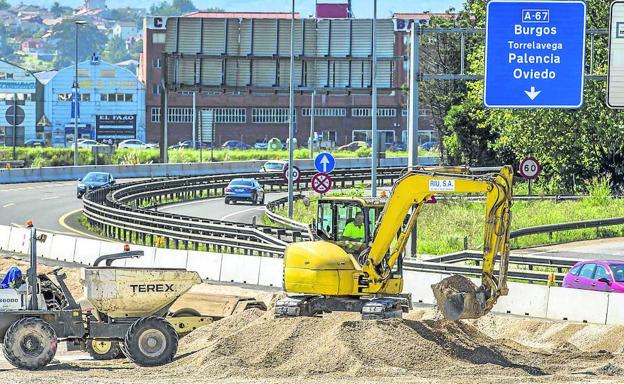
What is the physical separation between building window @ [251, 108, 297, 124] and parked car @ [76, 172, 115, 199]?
66602 mm

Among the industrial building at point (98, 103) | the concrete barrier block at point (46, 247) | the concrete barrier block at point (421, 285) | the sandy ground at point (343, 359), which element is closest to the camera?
the sandy ground at point (343, 359)

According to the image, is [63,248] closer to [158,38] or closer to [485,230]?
[485,230]

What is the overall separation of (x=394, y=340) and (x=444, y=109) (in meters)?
58.5

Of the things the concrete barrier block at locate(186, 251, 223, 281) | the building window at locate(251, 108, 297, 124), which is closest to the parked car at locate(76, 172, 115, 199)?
the concrete barrier block at locate(186, 251, 223, 281)

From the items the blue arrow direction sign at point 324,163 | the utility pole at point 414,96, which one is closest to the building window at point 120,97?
the blue arrow direction sign at point 324,163

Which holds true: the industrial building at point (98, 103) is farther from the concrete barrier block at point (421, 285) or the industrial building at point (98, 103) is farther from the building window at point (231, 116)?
the concrete barrier block at point (421, 285)

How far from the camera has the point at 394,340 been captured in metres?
21.6

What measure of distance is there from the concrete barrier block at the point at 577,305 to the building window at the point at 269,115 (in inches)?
→ 4280

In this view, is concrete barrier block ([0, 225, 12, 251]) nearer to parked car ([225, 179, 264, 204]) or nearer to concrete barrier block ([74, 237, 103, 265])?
concrete barrier block ([74, 237, 103, 265])

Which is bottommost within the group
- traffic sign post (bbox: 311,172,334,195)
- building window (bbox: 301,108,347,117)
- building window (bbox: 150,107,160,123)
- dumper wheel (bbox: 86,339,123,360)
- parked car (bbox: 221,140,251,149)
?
dumper wheel (bbox: 86,339,123,360)

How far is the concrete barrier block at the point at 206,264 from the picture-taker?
37.4 m

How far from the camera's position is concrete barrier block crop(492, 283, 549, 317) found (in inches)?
1149

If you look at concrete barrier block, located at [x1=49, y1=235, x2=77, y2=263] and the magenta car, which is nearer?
the magenta car

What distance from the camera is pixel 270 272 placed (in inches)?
1416
